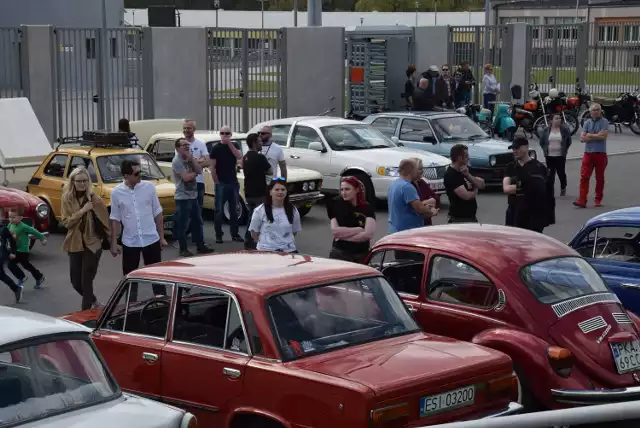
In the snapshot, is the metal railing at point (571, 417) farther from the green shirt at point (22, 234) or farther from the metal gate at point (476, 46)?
the metal gate at point (476, 46)

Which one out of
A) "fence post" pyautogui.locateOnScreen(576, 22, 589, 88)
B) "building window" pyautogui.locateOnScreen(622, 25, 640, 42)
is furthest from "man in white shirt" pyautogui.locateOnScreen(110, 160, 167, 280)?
"building window" pyautogui.locateOnScreen(622, 25, 640, 42)

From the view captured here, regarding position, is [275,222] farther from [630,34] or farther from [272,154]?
[630,34]

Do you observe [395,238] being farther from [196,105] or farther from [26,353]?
[196,105]

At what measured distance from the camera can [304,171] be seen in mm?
18250

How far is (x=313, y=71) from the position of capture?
28.1 meters

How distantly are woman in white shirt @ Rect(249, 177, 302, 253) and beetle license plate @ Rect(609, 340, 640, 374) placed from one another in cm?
389

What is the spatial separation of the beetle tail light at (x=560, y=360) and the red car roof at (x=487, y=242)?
85cm

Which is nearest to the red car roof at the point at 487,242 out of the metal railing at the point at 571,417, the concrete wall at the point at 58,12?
the metal railing at the point at 571,417

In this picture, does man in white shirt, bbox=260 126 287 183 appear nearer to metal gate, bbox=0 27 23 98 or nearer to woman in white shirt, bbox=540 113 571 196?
woman in white shirt, bbox=540 113 571 196

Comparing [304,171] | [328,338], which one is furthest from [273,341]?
[304,171]

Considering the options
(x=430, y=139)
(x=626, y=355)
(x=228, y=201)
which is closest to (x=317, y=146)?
(x=430, y=139)

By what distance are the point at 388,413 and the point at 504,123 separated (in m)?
21.4

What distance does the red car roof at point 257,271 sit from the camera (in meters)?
7.25

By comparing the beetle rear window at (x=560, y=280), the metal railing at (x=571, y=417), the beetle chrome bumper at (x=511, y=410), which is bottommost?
the beetle chrome bumper at (x=511, y=410)
